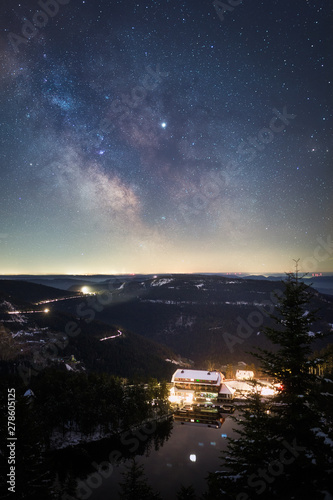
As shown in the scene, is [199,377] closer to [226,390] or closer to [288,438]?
[226,390]

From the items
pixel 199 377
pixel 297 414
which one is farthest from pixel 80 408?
pixel 297 414

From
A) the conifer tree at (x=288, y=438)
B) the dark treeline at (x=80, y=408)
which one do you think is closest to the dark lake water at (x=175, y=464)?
the dark treeline at (x=80, y=408)

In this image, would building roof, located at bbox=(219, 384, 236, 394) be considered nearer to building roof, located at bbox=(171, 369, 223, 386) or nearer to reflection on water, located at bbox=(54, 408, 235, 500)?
building roof, located at bbox=(171, 369, 223, 386)

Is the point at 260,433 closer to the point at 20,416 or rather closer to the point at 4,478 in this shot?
the point at 20,416

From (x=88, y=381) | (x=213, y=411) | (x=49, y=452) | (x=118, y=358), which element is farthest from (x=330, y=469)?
(x=118, y=358)

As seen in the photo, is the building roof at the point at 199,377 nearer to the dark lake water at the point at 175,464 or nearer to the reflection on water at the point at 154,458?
the reflection on water at the point at 154,458

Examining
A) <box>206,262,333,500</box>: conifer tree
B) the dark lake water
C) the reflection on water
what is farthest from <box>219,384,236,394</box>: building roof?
<box>206,262,333,500</box>: conifer tree
